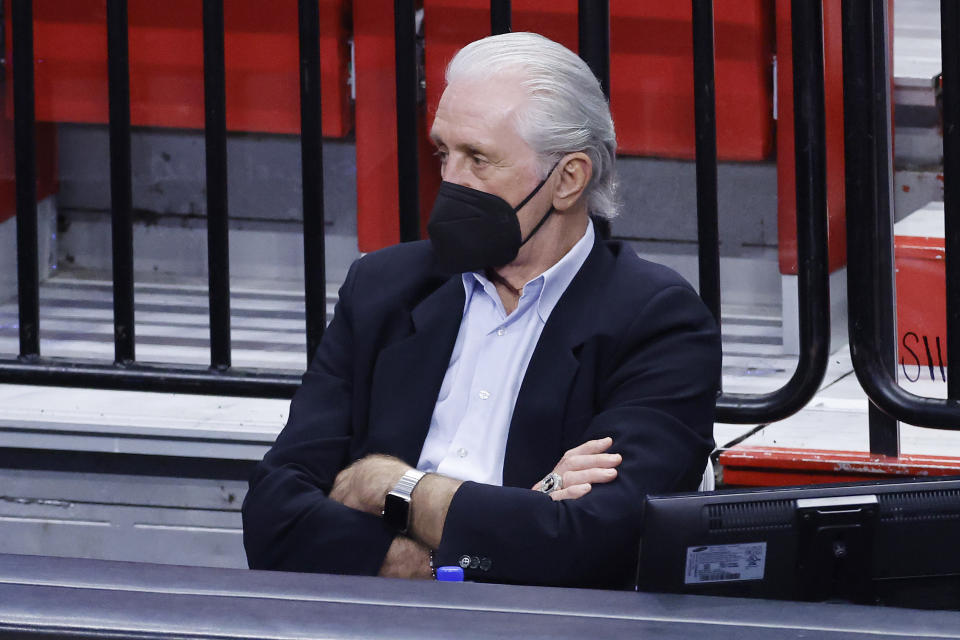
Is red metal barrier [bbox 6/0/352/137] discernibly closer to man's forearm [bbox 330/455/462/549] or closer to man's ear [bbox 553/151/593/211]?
man's ear [bbox 553/151/593/211]

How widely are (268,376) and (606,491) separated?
110 cm

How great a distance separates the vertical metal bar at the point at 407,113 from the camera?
2.35 meters

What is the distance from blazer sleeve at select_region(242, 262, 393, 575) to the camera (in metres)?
1.66

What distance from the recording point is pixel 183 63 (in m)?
3.35

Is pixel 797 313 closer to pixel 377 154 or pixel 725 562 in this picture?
pixel 377 154

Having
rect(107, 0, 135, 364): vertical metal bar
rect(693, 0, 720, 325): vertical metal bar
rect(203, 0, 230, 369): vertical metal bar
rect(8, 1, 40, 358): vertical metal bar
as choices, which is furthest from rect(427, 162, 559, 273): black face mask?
rect(8, 1, 40, 358): vertical metal bar

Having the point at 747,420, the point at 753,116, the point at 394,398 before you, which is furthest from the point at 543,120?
the point at 753,116

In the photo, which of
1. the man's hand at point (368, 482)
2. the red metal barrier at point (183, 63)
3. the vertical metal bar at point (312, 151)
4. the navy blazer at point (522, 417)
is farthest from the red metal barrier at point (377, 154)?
the man's hand at point (368, 482)

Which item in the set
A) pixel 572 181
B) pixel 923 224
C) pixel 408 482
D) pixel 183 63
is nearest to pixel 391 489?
pixel 408 482

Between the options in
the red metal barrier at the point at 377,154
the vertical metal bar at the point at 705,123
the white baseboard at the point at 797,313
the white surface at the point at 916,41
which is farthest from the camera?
Result: the white surface at the point at 916,41

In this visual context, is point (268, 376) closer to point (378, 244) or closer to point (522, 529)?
point (378, 244)

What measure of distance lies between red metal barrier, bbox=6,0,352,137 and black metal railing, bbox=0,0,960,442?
0.80 metres

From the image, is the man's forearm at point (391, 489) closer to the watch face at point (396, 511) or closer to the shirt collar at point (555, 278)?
the watch face at point (396, 511)

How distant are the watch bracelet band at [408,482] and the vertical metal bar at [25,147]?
3.64 ft
